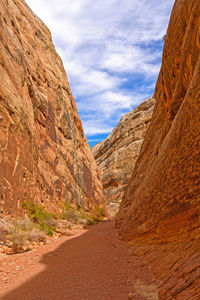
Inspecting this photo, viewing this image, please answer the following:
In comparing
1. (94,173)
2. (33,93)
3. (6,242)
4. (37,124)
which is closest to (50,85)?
(33,93)

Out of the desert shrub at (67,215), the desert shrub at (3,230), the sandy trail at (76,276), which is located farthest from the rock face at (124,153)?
the sandy trail at (76,276)

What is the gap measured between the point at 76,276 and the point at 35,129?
1319 centimetres

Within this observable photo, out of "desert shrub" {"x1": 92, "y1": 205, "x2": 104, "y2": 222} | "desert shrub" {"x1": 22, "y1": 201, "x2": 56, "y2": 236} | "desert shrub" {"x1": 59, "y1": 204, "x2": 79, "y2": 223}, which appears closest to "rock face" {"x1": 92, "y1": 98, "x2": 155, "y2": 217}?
"desert shrub" {"x1": 92, "y1": 205, "x2": 104, "y2": 222}

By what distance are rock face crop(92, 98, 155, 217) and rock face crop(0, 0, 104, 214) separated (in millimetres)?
12670

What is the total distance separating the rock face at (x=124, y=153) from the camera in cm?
3992

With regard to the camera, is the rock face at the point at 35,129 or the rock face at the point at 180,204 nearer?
the rock face at the point at 180,204

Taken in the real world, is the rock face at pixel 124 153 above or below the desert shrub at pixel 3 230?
above

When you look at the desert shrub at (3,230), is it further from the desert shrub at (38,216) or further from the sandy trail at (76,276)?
the desert shrub at (38,216)

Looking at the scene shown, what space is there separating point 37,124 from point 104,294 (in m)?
15.3

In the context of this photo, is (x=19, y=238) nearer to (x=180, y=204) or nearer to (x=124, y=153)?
(x=180, y=204)

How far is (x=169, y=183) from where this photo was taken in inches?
198

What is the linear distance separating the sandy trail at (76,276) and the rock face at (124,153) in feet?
101

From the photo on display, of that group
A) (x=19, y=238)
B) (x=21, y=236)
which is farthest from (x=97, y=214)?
(x=19, y=238)

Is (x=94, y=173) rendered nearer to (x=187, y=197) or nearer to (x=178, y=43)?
(x=178, y=43)
